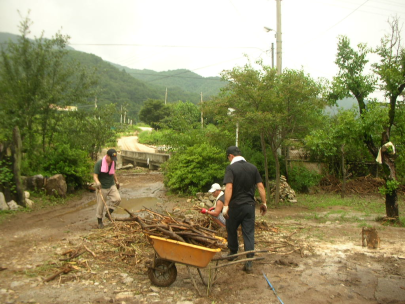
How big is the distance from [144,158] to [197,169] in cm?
1282

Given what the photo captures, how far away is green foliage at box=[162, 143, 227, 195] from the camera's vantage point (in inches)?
509

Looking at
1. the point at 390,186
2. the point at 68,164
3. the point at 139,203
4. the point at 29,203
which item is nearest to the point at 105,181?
the point at 29,203

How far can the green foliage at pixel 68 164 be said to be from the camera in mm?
11852

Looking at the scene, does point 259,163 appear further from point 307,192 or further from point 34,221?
point 34,221

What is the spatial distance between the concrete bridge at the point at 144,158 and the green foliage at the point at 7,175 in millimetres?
13806

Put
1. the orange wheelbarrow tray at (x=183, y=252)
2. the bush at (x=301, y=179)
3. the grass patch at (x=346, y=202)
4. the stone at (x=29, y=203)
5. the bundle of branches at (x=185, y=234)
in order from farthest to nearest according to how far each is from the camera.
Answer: the bush at (x=301, y=179), the grass patch at (x=346, y=202), the stone at (x=29, y=203), the bundle of branches at (x=185, y=234), the orange wheelbarrow tray at (x=183, y=252)

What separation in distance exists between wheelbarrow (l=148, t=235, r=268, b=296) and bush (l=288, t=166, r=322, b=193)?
11.4 meters

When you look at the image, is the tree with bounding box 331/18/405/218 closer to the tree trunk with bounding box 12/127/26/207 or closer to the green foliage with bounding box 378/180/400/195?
the green foliage with bounding box 378/180/400/195

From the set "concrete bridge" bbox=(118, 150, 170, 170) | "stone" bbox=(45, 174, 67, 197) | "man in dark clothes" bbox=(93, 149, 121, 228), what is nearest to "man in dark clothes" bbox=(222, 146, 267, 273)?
"man in dark clothes" bbox=(93, 149, 121, 228)

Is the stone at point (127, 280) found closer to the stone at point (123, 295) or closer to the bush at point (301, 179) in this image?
the stone at point (123, 295)

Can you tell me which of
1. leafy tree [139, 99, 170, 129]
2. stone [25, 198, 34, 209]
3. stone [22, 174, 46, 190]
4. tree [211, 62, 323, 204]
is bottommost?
stone [25, 198, 34, 209]

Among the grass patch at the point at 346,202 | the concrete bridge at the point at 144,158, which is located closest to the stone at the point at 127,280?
the grass patch at the point at 346,202

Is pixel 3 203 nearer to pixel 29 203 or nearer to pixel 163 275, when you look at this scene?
pixel 29 203

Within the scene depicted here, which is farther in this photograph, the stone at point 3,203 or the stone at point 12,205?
the stone at point 12,205
